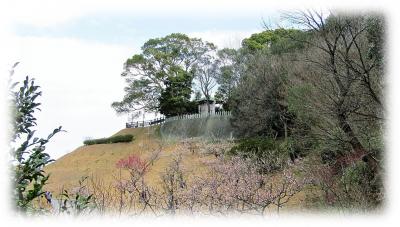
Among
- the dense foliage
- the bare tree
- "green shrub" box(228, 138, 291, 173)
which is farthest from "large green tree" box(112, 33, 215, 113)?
the dense foliage

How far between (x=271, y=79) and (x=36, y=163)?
49.6ft

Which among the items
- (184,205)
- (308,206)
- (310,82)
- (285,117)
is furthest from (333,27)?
(285,117)

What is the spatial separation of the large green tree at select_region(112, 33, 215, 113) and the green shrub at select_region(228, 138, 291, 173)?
12.9 meters

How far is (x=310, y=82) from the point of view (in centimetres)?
950

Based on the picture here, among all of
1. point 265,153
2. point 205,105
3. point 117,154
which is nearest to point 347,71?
point 265,153

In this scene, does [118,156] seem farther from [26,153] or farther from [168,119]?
[26,153]

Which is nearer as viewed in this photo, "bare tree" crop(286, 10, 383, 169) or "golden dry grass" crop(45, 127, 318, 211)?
"bare tree" crop(286, 10, 383, 169)

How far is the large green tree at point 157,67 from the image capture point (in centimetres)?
2561

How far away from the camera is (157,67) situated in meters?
26.2

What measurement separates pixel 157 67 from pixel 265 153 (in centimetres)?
1559

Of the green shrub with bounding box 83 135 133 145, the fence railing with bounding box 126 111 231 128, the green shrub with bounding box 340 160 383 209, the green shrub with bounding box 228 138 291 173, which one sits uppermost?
the fence railing with bounding box 126 111 231 128

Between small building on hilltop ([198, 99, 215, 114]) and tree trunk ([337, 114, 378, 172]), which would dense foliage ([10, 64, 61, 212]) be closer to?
tree trunk ([337, 114, 378, 172])

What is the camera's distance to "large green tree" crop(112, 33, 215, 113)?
25609 mm

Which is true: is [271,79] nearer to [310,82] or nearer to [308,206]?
[310,82]
